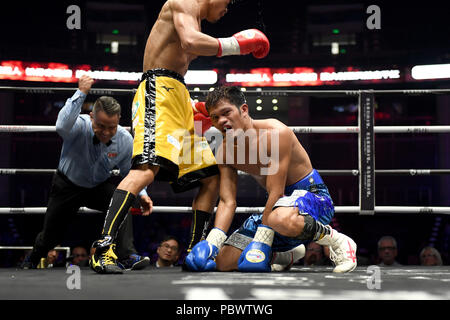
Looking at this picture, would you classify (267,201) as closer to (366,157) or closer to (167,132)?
(167,132)

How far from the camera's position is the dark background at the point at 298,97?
10.2 metres

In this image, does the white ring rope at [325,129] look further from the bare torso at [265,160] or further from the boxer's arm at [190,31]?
the boxer's arm at [190,31]

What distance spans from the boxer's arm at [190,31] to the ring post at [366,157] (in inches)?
46.5

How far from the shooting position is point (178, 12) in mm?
2123

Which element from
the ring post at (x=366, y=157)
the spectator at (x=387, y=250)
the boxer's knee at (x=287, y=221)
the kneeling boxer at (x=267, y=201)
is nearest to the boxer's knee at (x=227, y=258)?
the kneeling boxer at (x=267, y=201)

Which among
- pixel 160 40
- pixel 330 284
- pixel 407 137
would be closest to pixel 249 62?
pixel 407 137

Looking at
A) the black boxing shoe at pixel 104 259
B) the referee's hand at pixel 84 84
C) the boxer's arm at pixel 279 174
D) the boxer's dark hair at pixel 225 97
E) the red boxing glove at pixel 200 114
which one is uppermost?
the referee's hand at pixel 84 84

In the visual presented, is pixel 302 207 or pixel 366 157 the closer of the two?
pixel 302 207

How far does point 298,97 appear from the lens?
10898mm

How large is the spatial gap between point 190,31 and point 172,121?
35cm

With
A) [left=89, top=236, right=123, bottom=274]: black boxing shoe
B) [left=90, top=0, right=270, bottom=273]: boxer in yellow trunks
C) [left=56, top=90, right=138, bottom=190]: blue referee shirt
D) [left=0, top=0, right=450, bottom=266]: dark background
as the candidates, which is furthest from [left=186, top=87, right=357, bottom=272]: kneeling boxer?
[left=0, top=0, right=450, bottom=266]: dark background

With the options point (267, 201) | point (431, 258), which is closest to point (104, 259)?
point (267, 201)

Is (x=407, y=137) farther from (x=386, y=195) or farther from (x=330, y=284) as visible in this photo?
(x=330, y=284)
